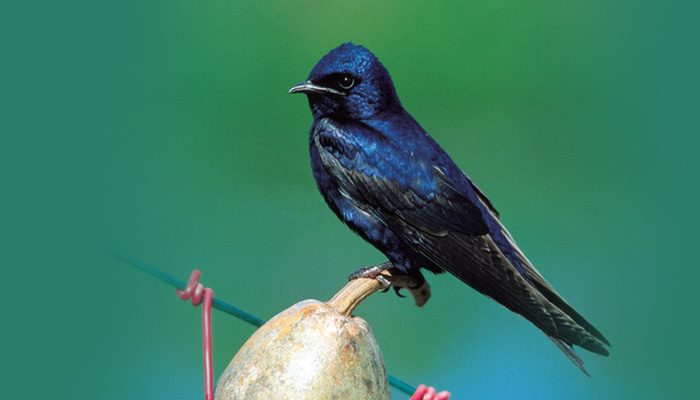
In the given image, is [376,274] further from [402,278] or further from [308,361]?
[308,361]

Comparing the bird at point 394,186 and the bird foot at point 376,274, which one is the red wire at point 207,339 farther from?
the bird at point 394,186

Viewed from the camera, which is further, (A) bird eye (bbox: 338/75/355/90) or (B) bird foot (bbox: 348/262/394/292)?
(A) bird eye (bbox: 338/75/355/90)

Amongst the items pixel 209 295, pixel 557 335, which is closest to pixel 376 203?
pixel 557 335

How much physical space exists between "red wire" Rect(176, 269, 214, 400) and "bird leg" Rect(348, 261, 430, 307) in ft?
1.22

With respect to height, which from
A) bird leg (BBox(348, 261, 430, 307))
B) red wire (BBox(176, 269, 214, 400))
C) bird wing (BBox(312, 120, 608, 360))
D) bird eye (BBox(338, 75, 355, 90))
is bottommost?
red wire (BBox(176, 269, 214, 400))

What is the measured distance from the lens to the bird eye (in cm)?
211

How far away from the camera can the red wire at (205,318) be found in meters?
1.46

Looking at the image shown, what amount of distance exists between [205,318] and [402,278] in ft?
1.80

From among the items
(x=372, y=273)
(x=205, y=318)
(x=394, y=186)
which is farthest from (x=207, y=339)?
(x=394, y=186)

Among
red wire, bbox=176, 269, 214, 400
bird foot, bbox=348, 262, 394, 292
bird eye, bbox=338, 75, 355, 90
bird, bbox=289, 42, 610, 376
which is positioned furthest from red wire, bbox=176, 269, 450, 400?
bird eye, bbox=338, 75, 355, 90

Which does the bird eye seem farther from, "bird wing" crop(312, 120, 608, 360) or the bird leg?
the bird leg

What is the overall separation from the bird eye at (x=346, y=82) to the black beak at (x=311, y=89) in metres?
0.01

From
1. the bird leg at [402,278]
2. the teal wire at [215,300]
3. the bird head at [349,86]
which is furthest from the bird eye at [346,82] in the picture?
the teal wire at [215,300]

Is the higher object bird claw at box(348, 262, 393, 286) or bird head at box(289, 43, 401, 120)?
bird head at box(289, 43, 401, 120)
